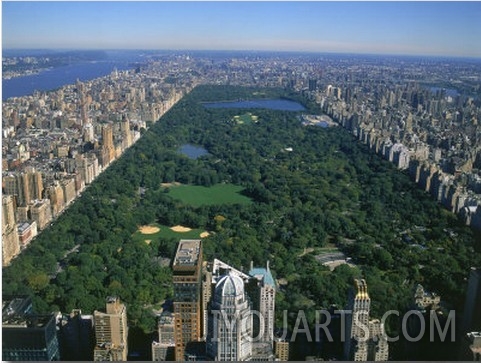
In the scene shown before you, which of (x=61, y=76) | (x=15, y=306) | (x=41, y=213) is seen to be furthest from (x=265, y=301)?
(x=61, y=76)

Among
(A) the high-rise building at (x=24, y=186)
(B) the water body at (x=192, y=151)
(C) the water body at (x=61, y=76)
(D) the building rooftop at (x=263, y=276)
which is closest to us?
(D) the building rooftop at (x=263, y=276)

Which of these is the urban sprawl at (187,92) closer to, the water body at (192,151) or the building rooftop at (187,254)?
the building rooftop at (187,254)

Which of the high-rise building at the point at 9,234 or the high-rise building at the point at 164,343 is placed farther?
the high-rise building at the point at 9,234

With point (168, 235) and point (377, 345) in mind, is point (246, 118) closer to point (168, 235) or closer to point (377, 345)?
point (168, 235)

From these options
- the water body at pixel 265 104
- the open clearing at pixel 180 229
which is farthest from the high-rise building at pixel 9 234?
the water body at pixel 265 104

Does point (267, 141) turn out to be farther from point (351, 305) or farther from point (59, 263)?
point (351, 305)

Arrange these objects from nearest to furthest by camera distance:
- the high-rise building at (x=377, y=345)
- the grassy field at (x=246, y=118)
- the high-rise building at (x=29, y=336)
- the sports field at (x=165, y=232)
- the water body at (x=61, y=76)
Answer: the high-rise building at (x=29, y=336)
the high-rise building at (x=377, y=345)
the sports field at (x=165, y=232)
the water body at (x=61, y=76)
the grassy field at (x=246, y=118)

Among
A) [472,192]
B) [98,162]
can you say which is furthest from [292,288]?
[98,162]
